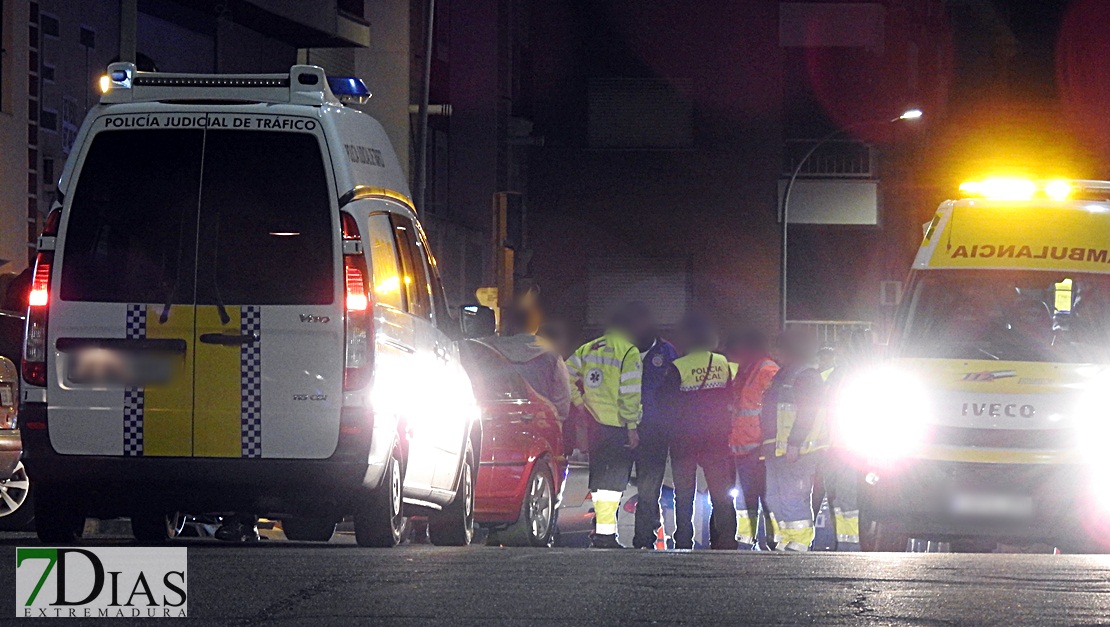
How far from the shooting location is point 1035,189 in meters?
13.1

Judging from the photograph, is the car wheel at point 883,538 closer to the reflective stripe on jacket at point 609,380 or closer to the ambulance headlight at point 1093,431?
the ambulance headlight at point 1093,431

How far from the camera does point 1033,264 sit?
1253 centimetres

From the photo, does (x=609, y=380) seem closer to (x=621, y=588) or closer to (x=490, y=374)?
(x=490, y=374)

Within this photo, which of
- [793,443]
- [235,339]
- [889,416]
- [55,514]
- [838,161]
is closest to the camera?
[235,339]

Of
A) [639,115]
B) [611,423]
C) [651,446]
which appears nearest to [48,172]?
[611,423]

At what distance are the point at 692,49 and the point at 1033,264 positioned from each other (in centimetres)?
3210

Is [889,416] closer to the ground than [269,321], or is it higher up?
closer to the ground

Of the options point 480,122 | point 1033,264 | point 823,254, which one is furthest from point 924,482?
point 823,254

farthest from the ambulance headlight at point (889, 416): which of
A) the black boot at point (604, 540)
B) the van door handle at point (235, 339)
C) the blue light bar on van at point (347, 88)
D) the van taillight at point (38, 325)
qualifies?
the van taillight at point (38, 325)

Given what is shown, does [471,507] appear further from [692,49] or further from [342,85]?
[692,49]

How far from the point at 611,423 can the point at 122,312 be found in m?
A: 5.89

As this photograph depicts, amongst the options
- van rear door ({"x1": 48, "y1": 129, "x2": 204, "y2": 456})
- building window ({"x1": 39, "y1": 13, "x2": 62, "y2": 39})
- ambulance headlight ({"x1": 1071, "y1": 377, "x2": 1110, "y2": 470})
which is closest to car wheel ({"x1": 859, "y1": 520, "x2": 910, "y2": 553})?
ambulance headlight ({"x1": 1071, "y1": 377, "x2": 1110, "y2": 470})

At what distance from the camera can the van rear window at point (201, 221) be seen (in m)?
9.39

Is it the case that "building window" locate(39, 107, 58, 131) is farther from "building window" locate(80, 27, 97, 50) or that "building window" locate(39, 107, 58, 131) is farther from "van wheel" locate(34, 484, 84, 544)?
"van wheel" locate(34, 484, 84, 544)
